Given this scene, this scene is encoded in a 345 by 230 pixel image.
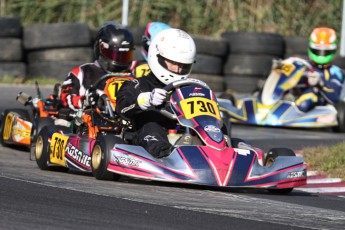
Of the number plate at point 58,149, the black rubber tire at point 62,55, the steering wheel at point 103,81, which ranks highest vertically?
the steering wheel at point 103,81

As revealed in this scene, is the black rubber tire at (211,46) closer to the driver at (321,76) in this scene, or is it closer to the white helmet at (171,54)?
the driver at (321,76)

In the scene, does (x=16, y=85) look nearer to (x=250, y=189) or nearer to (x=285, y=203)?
(x=250, y=189)

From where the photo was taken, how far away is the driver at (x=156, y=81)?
7691 mm

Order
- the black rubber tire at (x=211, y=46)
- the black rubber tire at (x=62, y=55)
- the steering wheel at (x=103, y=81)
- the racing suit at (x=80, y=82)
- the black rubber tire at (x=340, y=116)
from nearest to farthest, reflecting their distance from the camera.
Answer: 1. the steering wheel at (x=103, y=81)
2. the racing suit at (x=80, y=82)
3. the black rubber tire at (x=340, y=116)
4. the black rubber tire at (x=62, y=55)
5. the black rubber tire at (x=211, y=46)

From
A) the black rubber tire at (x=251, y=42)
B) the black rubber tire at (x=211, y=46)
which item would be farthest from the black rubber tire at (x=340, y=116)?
the black rubber tire at (x=251, y=42)

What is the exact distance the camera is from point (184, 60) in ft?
26.0

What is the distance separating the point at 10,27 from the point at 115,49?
575 cm

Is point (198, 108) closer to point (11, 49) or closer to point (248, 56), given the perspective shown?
point (11, 49)

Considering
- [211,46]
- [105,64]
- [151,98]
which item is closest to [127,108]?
[151,98]

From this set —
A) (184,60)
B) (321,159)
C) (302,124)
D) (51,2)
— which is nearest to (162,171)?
(184,60)

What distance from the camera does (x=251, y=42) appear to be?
17.1 meters

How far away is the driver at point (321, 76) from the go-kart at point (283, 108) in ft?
0.33

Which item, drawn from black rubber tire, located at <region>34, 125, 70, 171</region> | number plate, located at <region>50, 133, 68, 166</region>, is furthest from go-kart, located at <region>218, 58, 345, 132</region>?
number plate, located at <region>50, 133, 68, 166</region>

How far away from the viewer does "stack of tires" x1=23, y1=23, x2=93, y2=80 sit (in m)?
15.5
